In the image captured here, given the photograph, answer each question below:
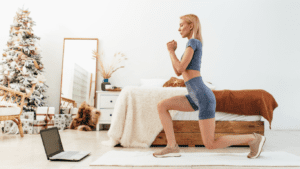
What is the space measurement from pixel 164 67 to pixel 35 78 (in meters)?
2.38

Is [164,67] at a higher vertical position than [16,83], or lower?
higher

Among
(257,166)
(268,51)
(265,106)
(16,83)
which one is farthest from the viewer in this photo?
(268,51)

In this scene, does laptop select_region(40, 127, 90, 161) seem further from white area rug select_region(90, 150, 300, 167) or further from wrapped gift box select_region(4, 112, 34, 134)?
wrapped gift box select_region(4, 112, 34, 134)

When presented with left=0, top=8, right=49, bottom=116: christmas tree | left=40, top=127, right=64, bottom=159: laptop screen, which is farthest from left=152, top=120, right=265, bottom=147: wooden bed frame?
left=0, top=8, right=49, bottom=116: christmas tree

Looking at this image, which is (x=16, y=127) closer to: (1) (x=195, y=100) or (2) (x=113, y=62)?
(2) (x=113, y=62)

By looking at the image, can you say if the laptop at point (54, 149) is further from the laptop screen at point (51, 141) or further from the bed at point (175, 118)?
the bed at point (175, 118)

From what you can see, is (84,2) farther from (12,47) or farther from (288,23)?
(288,23)

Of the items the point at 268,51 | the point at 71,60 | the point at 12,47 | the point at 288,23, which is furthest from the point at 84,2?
the point at 288,23

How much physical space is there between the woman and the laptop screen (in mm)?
815

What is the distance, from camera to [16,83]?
12.5 ft

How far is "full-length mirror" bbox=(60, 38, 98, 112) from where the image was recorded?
4.33 metres

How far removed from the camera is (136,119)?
2322mm

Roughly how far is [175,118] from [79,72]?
2.73 meters

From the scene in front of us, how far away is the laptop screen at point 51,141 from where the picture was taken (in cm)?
169
